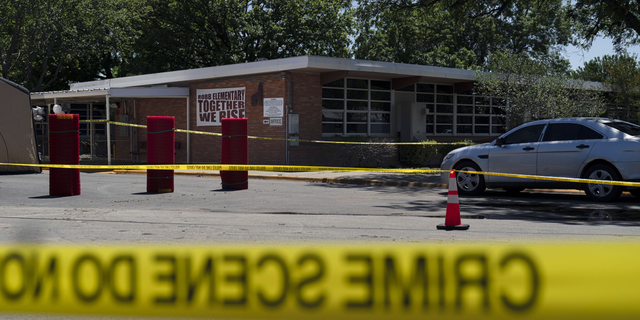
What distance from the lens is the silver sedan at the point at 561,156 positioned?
35.8ft

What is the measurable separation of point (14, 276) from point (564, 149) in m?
10.6

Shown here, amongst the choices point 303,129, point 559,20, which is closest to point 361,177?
point 303,129

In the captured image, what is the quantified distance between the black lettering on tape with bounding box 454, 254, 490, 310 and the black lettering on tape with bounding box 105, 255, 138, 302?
1600 millimetres

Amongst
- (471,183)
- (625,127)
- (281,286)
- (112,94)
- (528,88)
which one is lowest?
(471,183)

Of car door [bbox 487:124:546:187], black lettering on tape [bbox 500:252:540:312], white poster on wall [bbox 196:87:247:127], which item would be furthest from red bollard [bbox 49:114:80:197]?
white poster on wall [bbox 196:87:247:127]

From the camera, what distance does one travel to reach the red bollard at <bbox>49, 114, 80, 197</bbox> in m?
11.4

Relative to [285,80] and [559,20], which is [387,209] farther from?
[559,20]

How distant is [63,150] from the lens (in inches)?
452

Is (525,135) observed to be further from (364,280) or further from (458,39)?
(458,39)

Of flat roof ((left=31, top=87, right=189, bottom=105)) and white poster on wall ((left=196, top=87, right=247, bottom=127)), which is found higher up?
flat roof ((left=31, top=87, right=189, bottom=105))

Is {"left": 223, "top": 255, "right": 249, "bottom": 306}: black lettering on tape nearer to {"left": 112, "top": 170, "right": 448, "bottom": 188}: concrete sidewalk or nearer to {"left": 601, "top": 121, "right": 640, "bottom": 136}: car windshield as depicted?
{"left": 601, "top": 121, "right": 640, "bottom": 136}: car windshield

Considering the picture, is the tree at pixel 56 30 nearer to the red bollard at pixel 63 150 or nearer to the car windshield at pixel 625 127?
the red bollard at pixel 63 150

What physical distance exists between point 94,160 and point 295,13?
A: 18.1m

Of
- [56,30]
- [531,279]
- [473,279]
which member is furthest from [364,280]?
[56,30]
